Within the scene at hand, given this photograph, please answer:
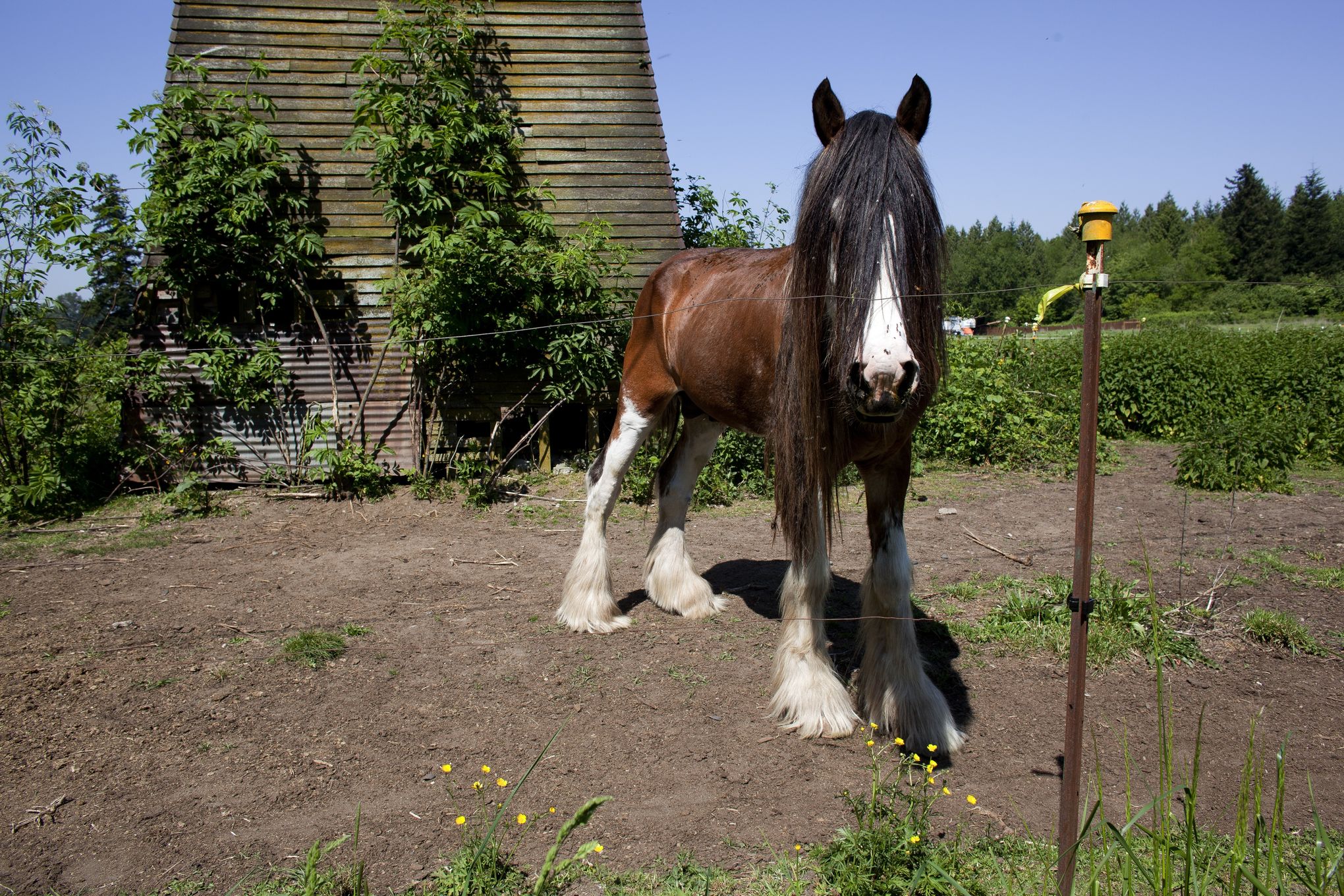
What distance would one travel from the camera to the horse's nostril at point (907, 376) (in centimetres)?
255

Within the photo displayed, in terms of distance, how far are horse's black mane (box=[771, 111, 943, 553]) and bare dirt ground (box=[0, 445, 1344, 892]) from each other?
1288 millimetres

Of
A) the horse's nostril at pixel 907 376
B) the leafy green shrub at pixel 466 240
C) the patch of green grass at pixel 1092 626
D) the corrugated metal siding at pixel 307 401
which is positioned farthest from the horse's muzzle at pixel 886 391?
the corrugated metal siding at pixel 307 401

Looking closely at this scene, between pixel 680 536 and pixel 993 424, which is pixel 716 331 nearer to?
pixel 680 536

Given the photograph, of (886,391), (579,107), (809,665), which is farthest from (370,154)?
(886,391)

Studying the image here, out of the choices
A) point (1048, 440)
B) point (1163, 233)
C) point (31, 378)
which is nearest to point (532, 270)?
point (31, 378)

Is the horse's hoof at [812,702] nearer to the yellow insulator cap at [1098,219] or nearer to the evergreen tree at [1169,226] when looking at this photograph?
the yellow insulator cap at [1098,219]

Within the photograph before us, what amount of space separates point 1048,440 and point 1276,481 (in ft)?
6.85

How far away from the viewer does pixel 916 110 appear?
312 cm

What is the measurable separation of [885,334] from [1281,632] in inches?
129

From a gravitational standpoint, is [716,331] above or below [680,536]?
above

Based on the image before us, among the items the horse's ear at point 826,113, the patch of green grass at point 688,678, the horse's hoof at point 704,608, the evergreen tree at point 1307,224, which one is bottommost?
the patch of green grass at point 688,678

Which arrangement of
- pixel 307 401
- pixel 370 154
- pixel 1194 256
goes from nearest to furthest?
pixel 307 401
pixel 370 154
pixel 1194 256

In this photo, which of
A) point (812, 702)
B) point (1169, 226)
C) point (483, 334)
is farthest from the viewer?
point (1169, 226)

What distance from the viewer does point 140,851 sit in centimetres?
272
